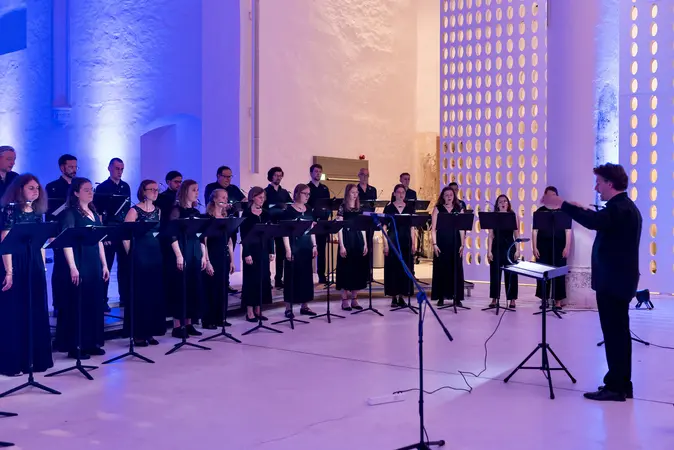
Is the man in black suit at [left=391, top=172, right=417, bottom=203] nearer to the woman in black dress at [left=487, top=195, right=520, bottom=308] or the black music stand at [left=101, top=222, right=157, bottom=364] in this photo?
the woman in black dress at [left=487, top=195, right=520, bottom=308]

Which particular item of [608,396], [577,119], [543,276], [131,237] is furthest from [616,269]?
[577,119]

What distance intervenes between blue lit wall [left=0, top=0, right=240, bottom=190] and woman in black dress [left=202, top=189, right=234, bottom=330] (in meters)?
4.11

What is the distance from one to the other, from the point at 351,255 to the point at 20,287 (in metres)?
4.60

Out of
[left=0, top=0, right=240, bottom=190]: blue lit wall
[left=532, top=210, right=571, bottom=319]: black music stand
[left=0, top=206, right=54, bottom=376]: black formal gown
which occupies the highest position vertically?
[left=0, top=0, right=240, bottom=190]: blue lit wall

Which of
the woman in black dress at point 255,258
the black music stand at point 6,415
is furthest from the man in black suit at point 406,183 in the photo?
the black music stand at point 6,415

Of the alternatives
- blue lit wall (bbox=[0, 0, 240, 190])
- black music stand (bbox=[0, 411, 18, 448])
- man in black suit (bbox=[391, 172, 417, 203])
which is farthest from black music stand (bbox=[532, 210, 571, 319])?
black music stand (bbox=[0, 411, 18, 448])

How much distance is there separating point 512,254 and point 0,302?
7.05 metres

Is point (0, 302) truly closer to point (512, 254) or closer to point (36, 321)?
point (36, 321)

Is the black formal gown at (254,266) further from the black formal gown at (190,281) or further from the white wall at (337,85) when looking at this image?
the white wall at (337,85)

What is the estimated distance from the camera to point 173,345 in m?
7.27

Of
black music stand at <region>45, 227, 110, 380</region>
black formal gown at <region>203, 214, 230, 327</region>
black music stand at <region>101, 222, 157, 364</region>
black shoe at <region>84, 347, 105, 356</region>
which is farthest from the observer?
black formal gown at <region>203, 214, 230, 327</region>

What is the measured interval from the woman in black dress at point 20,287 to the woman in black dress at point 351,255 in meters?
4.18

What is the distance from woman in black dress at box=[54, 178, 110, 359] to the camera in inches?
250

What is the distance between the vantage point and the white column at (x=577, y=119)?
9.83 meters
